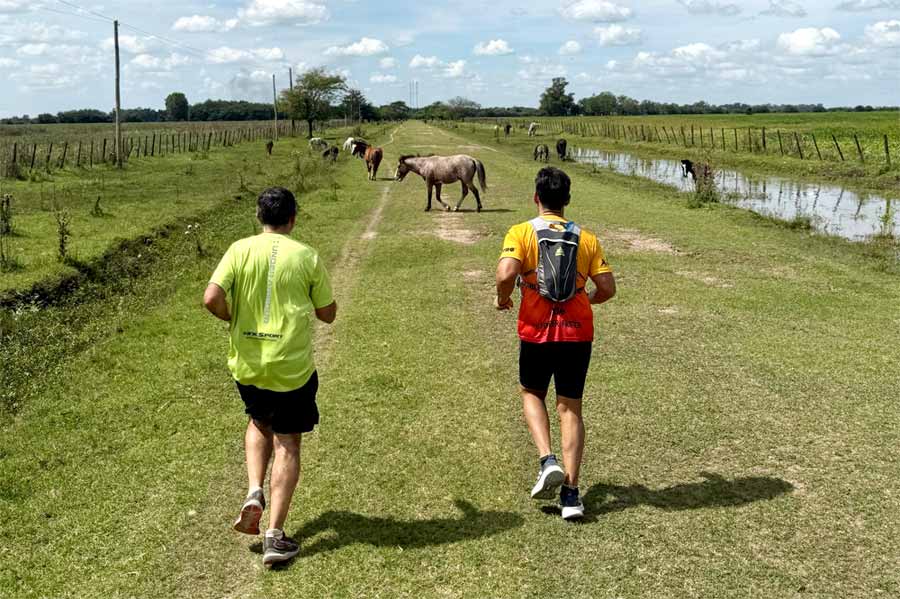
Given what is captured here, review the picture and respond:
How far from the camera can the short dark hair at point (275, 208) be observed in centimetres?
379

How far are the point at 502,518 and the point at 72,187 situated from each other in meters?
19.2

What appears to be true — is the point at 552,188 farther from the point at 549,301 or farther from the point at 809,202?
the point at 809,202

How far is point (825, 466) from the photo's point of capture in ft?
16.0

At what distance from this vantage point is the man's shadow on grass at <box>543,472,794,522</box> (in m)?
4.39

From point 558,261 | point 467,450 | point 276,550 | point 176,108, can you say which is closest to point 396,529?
point 276,550

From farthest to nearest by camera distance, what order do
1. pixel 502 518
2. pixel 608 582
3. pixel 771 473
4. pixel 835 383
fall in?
pixel 835 383 → pixel 771 473 → pixel 502 518 → pixel 608 582

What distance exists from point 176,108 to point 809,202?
141931 mm

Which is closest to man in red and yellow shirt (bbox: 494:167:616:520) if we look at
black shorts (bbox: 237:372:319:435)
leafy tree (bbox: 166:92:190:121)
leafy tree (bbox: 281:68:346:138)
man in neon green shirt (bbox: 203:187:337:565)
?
man in neon green shirt (bbox: 203:187:337:565)

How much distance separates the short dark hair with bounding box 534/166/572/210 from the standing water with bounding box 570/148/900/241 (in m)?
12.3

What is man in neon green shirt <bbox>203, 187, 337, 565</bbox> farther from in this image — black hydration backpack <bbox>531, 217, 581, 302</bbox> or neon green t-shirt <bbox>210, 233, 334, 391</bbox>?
black hydration backpack <bbox>531, 217, 581, 302</bbox>

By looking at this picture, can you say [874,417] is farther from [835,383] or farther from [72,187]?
[72,187]

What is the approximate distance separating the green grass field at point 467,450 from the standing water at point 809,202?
5.73 meters

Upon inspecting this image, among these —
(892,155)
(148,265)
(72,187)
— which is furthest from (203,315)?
(892,155)

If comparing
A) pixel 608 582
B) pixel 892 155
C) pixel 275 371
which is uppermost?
pixel 892 155
